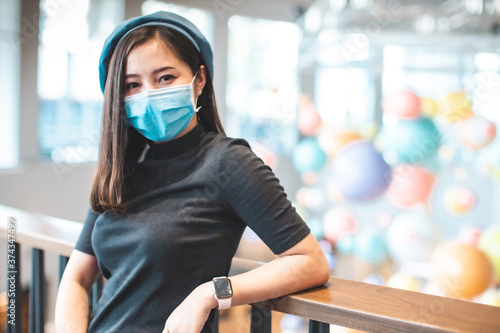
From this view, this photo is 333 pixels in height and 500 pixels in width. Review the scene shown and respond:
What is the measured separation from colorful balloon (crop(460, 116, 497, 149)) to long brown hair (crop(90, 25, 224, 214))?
2.16 metres

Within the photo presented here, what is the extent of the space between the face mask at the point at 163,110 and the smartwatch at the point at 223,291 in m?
0.35

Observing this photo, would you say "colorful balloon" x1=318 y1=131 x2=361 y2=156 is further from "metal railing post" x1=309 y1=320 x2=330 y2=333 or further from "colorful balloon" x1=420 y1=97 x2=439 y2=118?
"metal railing post" x1=309 y1=320 x2=330 y2=333

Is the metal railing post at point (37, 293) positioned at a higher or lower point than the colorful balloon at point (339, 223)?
higher

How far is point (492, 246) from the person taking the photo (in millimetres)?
2602

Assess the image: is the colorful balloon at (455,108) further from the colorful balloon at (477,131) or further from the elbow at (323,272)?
the elbow at (323,272)

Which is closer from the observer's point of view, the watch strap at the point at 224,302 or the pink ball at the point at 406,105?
the watch strap at the point at 224,302

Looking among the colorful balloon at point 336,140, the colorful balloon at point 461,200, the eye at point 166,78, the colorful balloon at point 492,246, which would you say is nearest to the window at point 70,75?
the colorful balloon at point 336,140

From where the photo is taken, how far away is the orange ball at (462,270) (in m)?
2.38

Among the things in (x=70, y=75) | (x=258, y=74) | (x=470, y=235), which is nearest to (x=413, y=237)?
(x=470, y=235)

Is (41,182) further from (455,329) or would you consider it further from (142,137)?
(455,329)

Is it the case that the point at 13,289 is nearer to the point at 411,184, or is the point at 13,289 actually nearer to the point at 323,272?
the point at 323,272

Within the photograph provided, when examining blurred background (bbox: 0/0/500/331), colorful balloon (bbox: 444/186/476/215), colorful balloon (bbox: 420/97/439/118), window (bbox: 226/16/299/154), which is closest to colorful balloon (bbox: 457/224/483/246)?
blurred background (bbox: 0/0/500/331)

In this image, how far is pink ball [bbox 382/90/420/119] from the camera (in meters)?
2.71

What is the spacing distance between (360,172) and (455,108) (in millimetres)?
684
